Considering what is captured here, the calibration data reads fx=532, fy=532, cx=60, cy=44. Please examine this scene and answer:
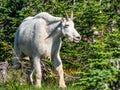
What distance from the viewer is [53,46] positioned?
14516 mm

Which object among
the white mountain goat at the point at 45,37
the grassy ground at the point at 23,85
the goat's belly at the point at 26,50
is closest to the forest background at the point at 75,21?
the grassy ground at the point at 23,85

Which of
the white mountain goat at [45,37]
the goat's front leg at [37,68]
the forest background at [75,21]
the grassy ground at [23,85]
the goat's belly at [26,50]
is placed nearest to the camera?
the grassy ground at [23,85]

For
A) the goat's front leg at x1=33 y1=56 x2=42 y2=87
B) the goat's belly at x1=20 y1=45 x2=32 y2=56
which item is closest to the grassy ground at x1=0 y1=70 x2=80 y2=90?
the goat's front leg at x1=33 y1=56 x2=42 y2=87

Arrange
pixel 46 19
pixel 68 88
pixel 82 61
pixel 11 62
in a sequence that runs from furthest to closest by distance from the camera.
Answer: pixel 11 62, pixel 82 61, pixel 46 19, pixel 68 88

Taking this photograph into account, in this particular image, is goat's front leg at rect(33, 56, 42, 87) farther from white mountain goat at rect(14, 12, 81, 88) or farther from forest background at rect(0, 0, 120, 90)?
forest background at rect(0, 0, 120, 90)

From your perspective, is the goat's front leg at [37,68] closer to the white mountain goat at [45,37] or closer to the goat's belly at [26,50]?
the white mountain goat at [45,37]

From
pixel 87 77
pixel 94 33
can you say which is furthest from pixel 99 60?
pixel 94 33

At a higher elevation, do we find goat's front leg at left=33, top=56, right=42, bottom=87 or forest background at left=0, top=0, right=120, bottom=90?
forest background at left=0, top=0, right=120, bottom=90

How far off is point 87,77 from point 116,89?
1.57 feet

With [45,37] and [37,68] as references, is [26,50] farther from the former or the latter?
[45,37]

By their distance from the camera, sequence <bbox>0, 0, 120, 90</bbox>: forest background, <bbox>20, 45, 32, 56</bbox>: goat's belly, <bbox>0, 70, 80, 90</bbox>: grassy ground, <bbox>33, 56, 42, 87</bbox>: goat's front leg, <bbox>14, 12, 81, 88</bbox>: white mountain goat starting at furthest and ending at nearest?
<bbox>0, 0, 120, 90</bbox>: forest background, <bbox>20, 45, 32, 56</bbox>: goat's belly, <bbox>33, 56, 42, 87</bbox>: goat's front leg, <bbox>14, 12, 81, 88</bbox>: white mountain goat, <bbox>0, 70, 80, 90</bbox>: grassy ground

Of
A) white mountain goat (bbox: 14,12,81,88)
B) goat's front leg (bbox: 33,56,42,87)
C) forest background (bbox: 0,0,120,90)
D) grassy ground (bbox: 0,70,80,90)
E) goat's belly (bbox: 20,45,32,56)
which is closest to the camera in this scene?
grassy ground (bbox: 0,70,80,90)

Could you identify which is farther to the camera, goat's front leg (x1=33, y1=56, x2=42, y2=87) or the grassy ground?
goat's front leg (x1=33, y1=56, x2=42, y2=87)

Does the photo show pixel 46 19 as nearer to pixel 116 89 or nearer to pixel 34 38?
pixel 34 38
